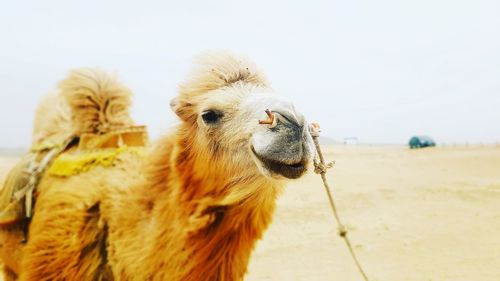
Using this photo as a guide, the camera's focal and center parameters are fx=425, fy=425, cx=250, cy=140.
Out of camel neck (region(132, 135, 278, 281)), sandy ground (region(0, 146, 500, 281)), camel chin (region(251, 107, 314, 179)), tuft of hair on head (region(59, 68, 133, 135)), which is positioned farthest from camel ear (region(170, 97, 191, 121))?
sandy ground (region(0, 146, 500, 281))

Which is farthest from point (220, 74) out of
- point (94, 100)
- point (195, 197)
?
point (94, 100)

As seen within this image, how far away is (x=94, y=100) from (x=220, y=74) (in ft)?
5.60

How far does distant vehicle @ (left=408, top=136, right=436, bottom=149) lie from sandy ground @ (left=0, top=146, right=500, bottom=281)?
25134 millimetres

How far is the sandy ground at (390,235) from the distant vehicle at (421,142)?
2513cm

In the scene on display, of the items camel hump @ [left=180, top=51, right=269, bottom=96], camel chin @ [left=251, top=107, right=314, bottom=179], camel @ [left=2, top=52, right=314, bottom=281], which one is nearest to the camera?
camel chin @ [left=251, top=107, right=314, bottom=179]

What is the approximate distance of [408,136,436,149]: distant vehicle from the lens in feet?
120

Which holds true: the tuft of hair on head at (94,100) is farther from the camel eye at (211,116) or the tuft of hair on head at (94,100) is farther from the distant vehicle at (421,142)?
the distant vehicle at (421,142)

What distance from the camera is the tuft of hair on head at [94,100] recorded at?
3742 mm

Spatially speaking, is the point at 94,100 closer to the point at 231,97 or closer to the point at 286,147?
the point at 231,97

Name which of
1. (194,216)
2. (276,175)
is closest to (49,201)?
(194,216)

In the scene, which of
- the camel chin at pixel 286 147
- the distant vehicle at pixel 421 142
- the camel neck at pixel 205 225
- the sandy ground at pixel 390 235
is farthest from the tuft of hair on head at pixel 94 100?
the distant vehicle at pixel 421 142

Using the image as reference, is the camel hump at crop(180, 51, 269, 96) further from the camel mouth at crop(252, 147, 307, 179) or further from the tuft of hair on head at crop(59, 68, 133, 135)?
the tuft of hair on head at crop(59, 68, 133, 135)

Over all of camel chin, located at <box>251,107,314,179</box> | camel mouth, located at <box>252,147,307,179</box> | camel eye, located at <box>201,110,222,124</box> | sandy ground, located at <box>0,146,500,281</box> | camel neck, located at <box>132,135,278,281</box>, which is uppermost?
camel eye, located at <box>201,110,222,124</box>

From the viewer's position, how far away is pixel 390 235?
749 cm
